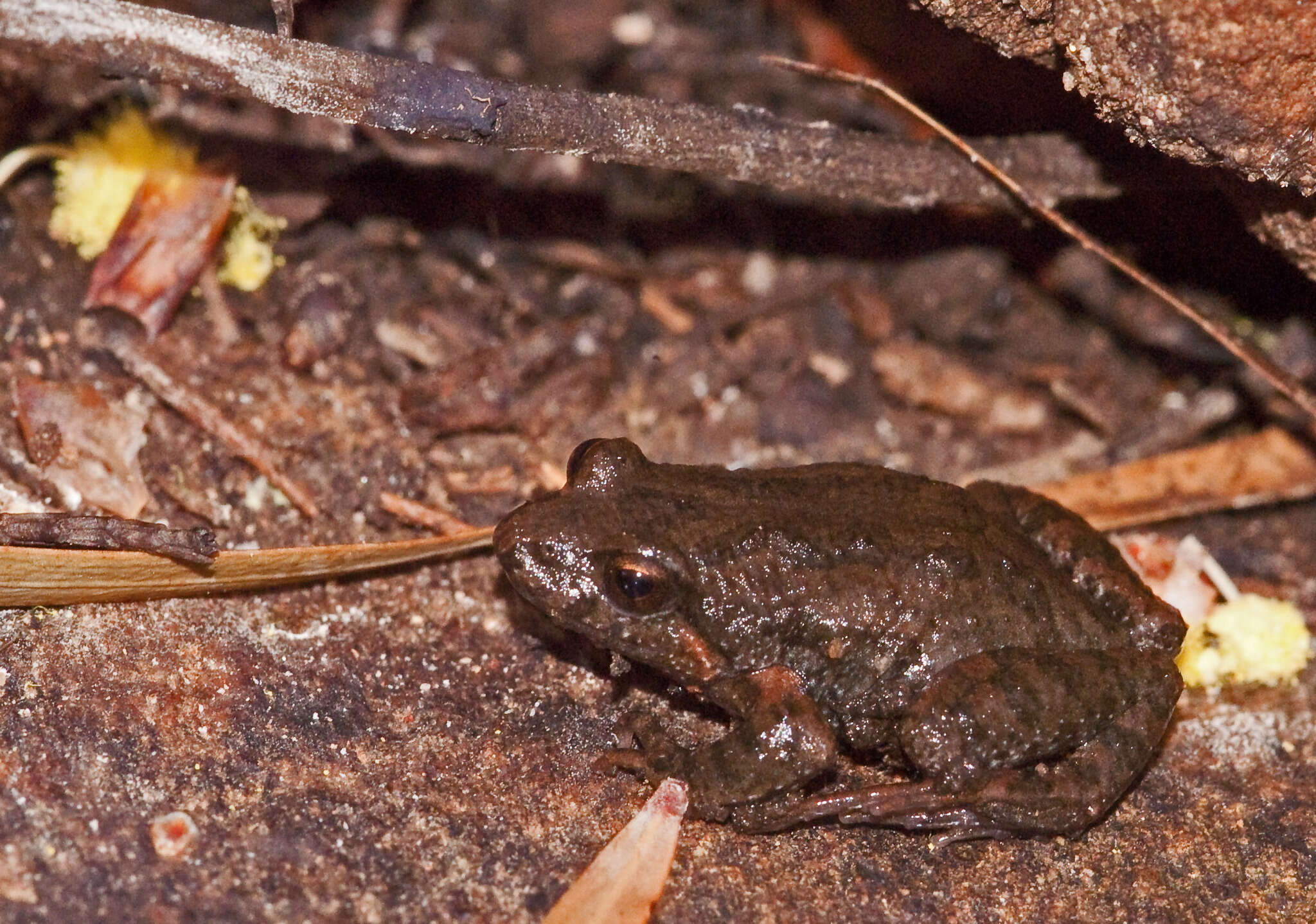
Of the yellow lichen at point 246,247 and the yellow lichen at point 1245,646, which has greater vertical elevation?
the yellow lichen at point 1245,646

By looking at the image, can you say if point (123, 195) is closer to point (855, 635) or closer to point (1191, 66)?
point (855, 635)

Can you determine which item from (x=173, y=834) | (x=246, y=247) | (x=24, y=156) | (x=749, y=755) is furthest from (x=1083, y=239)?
(x=24, y=156)

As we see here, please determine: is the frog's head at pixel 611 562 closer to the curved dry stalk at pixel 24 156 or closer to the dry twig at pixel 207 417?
the dry twig at pixel 207 417

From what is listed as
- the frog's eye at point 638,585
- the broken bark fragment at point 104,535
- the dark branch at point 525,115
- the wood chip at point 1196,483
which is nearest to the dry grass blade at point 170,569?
the broken bark fragment at point 104,535

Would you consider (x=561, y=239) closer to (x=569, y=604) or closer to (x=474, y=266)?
(x=474, y=266)

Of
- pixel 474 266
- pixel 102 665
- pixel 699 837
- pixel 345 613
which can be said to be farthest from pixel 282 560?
pixel 474 266

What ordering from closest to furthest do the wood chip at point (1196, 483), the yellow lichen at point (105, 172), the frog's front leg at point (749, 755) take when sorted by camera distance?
1. the frog's front leg at point (749, 755)
2. the yellow lichen at point (105, 172)
3. the wood chip at point (1196, 483)

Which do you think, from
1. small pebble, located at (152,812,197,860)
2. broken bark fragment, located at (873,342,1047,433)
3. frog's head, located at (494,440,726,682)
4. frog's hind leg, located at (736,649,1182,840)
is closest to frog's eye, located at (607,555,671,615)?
frog's head, located at (494,440,726,682)
